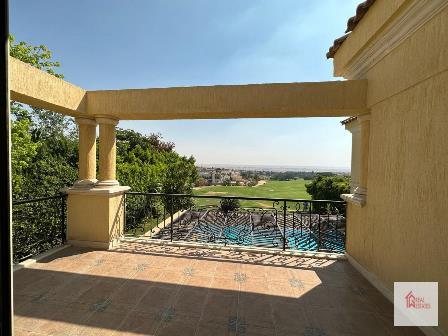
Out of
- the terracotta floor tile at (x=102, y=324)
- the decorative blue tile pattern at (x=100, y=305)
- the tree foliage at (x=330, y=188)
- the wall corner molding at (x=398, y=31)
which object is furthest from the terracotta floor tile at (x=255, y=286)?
the tree foliage at (x=330, y=188)

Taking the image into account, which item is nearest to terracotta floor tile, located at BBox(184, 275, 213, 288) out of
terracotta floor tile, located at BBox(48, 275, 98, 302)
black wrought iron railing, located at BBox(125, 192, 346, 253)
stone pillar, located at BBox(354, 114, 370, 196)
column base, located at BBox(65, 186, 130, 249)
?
terracotta floor tile, located at BBox(48, 275, 98, 302)

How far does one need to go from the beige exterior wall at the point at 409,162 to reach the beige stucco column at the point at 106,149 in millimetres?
4721

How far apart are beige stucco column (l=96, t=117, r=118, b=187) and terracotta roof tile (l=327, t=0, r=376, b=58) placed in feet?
15.4

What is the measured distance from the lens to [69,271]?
3.72 meters

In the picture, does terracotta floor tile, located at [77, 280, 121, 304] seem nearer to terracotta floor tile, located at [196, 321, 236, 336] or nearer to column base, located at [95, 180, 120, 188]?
terracotta floor tile, located at [196, 321, 236, 336]

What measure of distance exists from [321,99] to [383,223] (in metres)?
2.09

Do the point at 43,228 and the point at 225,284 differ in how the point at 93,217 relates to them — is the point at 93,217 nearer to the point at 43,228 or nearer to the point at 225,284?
the point at 43,228

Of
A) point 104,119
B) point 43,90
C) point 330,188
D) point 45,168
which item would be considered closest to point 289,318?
point 104,119

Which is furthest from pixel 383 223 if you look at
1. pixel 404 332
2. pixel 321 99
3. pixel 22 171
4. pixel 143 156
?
pixel 143 156

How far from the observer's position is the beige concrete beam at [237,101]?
3.83 meters

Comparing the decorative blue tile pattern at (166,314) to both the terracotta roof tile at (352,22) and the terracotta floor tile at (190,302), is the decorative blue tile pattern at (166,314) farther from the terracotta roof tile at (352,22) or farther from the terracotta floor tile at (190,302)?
the terracotta roof tile at (352,22)

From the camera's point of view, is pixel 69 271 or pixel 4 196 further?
pixel 69 271

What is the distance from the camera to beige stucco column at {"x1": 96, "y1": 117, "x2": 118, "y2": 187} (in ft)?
15.4

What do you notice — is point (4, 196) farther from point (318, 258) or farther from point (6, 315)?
point (318, 258)
